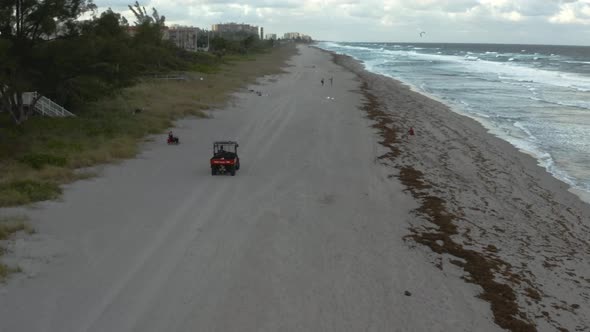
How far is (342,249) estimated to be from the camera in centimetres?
1355

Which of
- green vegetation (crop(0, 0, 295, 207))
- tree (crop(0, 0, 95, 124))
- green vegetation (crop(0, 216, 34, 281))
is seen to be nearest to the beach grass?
green vegetation (crop(0, 0, 295, 207))

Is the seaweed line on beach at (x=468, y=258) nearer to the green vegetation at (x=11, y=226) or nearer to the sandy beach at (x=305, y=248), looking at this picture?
the sandy beach at (x=305, y=248)

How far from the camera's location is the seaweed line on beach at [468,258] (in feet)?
35.6

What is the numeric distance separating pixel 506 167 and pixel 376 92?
31.2m

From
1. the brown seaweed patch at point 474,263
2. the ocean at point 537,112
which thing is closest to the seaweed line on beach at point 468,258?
the brown seaweed patch at point 474,263

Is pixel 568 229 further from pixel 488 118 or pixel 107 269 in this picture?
pixel 488 118

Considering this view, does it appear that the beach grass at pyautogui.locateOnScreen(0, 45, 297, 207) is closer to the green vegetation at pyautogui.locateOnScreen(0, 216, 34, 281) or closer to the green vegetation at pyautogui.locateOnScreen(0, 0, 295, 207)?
the green vegetation at pyautogui.locateOnScreen(0, 0, 295, 207)

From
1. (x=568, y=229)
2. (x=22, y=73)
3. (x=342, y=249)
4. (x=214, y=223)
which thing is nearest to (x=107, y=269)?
(x=214, y=223)

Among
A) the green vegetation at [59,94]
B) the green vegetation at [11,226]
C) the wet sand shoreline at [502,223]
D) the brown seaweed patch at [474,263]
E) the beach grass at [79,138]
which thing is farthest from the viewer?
the green vegetation at [59,94]

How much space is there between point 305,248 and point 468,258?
4.18 metres

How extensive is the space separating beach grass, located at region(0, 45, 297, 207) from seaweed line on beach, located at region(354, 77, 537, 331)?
11.6m

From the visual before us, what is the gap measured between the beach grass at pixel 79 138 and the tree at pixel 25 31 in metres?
1.99

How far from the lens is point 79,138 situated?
2405 centimetres

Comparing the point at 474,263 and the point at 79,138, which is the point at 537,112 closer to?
the point at 474,263
